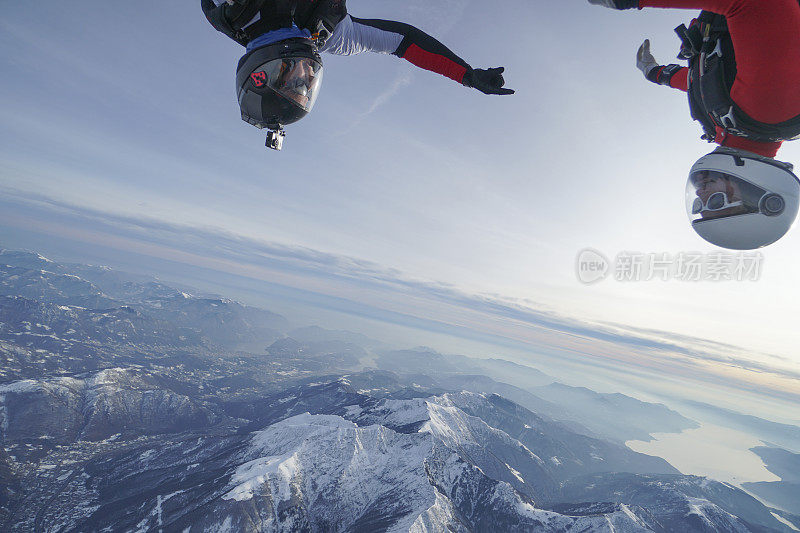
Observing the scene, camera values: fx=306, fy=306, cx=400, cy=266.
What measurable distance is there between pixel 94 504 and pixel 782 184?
197806 millimetres

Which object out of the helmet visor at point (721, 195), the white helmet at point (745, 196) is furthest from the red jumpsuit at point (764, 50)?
the helmet visor at point (721, 195)

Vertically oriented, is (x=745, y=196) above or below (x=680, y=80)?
below

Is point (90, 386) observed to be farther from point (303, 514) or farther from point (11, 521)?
point (303, 514)

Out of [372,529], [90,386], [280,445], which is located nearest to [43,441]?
[90,386]

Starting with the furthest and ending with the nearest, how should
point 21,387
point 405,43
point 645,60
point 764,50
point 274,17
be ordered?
1. point 21,387
2. point 645,60
3. point 405,43
4. point 274,17
5. point 764,50

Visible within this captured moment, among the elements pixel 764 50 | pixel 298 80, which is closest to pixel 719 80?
pixel 764 50

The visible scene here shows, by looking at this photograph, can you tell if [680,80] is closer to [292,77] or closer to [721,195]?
[721,195]

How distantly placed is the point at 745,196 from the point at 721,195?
0.58 ft

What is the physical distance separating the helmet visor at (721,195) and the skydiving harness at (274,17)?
4377mm

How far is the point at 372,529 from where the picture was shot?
102438 mm

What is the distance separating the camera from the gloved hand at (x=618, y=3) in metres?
2.12

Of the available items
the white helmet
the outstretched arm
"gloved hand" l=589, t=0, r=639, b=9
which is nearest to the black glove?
the outstretched arm

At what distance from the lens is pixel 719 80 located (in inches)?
98.3

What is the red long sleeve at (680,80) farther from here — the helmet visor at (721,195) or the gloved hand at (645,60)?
the helmet visor at (721,195)
